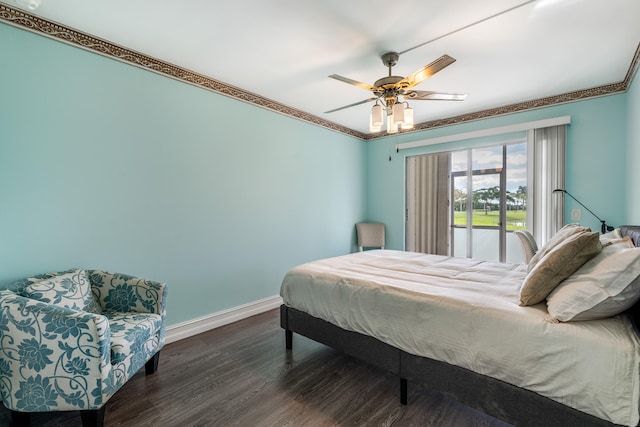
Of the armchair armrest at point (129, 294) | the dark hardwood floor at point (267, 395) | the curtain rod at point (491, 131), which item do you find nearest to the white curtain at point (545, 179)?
the curtain rod at point (491, 131)

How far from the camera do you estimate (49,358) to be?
5.02ft

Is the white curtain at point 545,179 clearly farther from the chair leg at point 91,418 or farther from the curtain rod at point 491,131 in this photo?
the chair leg at point 91,418

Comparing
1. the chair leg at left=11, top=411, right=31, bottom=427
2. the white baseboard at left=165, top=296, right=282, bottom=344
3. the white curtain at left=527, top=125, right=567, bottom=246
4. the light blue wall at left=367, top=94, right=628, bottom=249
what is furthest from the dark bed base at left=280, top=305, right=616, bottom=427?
the light blue wall at left=367, top=94, right=628, bottom=249

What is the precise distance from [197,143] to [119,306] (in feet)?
5.54

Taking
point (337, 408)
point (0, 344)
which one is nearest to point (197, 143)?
point (0, 344)

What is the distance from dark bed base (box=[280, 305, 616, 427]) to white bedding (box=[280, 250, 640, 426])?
0.04m

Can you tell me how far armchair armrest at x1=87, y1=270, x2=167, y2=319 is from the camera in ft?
7.14

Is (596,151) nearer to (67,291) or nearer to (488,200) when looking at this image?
(488,200)

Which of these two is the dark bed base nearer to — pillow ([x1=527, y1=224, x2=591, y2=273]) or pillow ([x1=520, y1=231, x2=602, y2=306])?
pillow ([x1=520, y1=231, x2=602, y2=306])

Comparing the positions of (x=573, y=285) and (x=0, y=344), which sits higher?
(x=573, y=285)

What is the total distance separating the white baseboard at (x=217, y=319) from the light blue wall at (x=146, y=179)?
0.07 metres

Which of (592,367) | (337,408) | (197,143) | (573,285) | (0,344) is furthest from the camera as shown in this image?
(197,143)

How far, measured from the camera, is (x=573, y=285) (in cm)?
137

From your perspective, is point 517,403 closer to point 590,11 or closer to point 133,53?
point 590,11
